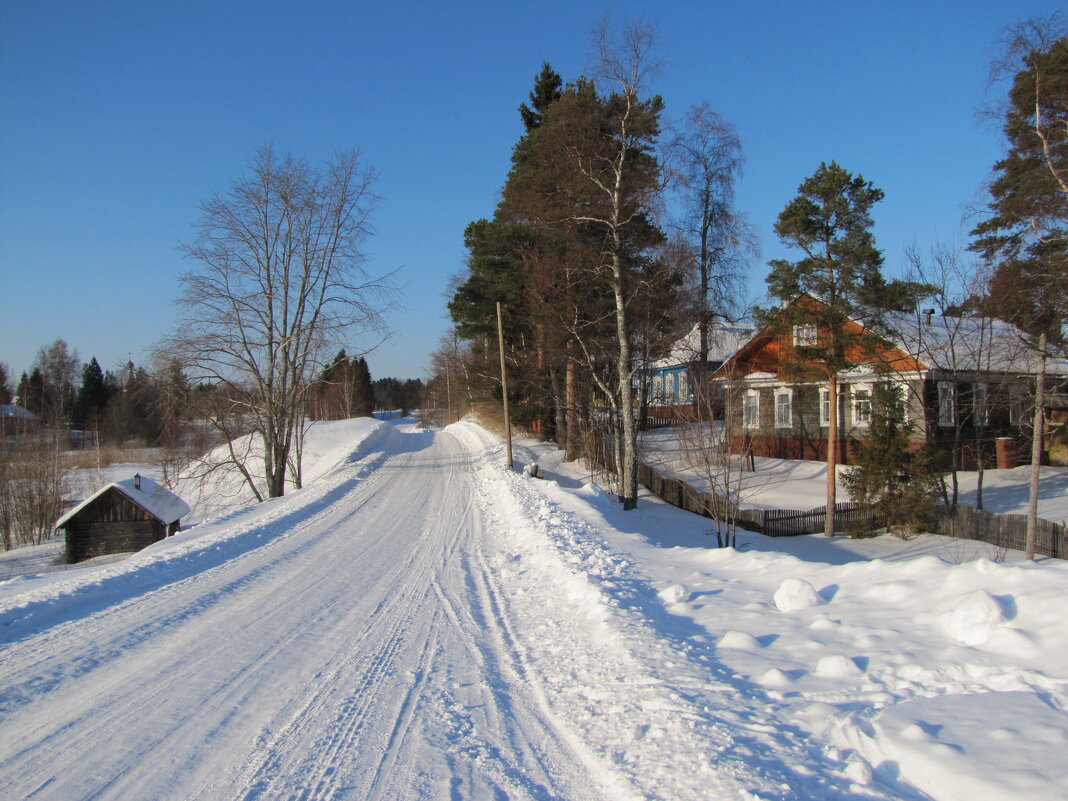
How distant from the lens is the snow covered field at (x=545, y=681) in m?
3.42

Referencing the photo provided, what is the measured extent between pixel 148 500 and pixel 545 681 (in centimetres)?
2656

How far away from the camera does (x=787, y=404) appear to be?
3027cm

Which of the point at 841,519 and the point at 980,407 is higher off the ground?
the point at 980,407

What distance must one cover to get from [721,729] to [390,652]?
3.21 m

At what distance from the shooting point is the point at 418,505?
1591 centimetres

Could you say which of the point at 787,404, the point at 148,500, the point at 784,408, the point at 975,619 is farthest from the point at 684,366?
the point at 975,619

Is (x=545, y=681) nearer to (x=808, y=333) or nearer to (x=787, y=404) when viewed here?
(x=808, y=333)

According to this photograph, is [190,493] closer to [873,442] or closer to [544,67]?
[544,67]

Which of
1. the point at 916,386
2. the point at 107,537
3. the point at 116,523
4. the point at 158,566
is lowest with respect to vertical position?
the point at 107,537

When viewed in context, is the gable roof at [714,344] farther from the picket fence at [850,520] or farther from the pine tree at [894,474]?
the pine tree at [894,474]

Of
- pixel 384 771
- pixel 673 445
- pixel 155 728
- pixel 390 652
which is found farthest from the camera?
pixel 673 445

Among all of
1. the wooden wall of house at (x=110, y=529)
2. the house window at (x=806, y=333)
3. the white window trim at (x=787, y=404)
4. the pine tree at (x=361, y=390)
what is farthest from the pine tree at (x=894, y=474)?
the pine tree at (x=361, y=390)

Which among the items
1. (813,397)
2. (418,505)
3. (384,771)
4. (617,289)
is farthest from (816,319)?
(384,771)

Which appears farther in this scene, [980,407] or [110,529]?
[110,529]
